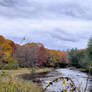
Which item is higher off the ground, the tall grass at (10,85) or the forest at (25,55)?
the forest at (25,55)

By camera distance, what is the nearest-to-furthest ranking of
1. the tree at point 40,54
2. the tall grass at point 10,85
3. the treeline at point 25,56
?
the treeline at point 25,56, the tall grass at point 10,85, the tree at point 40,54

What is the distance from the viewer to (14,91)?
4.43 meters

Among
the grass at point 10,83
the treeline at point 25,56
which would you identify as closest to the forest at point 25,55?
the treeline at point 25,56

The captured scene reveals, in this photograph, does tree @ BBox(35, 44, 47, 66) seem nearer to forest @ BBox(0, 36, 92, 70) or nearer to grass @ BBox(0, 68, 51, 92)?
forest @ BBox(0, 36, 92, 70)

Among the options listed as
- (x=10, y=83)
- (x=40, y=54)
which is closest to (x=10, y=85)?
(x=10, y=83)

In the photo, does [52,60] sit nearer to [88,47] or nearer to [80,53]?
[88,47]

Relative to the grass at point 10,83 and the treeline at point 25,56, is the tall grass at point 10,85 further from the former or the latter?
the treeline at point 25,56

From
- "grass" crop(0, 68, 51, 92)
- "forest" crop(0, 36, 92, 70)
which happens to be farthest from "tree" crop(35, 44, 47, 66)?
"grass" crop(0, 68, 51, 92)

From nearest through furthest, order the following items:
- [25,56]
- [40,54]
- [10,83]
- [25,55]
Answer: [10,83] < [25,56] < [25,55] < [40,54]

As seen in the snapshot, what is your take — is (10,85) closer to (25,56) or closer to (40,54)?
(25,56)

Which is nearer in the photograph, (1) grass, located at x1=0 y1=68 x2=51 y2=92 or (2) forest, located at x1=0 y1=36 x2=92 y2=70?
(2) forest, located at x1=0 y1=36 x2=92 y2=70

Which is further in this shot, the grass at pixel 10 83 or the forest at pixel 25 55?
the grass at pixel 10 83

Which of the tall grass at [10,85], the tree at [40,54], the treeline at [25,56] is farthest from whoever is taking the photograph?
the tree at [40,54]

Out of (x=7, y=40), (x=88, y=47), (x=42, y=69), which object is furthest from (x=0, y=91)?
(x=88, y=47)
